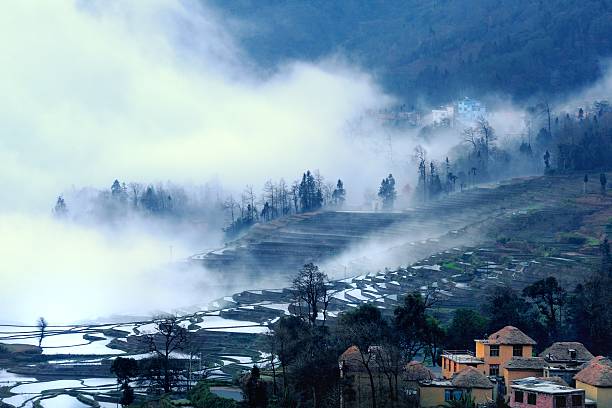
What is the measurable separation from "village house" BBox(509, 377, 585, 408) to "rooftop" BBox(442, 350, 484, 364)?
4998 mm

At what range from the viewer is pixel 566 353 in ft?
123

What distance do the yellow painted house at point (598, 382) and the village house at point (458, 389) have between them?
268 centimetres

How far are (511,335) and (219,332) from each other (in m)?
22.4

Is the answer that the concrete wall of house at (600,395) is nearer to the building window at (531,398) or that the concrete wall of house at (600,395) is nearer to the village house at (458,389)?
the building window at (531,398)

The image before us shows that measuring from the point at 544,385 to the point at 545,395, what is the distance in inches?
58.2

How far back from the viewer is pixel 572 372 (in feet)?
114

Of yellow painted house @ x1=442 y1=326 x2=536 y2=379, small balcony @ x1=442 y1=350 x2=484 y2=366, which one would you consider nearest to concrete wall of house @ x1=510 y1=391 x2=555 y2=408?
small balcony @ x1=442 y1=350 x2=484 y2=366

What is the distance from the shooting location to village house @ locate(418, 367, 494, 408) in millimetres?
33969

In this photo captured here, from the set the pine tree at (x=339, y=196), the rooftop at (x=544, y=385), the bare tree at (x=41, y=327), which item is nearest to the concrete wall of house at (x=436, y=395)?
the rooftop at (x=544, y=385)

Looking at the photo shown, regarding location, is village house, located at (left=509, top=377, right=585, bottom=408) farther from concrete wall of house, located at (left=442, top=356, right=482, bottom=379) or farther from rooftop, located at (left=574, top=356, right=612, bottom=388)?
concrete wall of house, located at (left=442, top=356, right=482, bottom=379)

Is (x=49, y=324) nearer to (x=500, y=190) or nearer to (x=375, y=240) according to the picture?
(x=375, y=240)

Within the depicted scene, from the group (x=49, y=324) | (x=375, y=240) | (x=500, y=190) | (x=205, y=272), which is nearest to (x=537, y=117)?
(x=500, y=190)

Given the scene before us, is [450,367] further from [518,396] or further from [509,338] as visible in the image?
[518,396]

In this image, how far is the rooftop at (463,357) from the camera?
3759cm
